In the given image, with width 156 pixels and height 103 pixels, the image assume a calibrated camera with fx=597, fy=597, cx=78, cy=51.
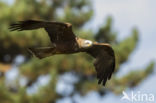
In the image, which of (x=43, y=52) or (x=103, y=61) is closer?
(x=43, y=52)

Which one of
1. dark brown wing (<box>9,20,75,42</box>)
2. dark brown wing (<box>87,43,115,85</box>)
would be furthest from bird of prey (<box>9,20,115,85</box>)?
dark brown wing (<box>87,43,115,85</box>)

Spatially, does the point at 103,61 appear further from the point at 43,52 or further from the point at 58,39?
the point at 43,52

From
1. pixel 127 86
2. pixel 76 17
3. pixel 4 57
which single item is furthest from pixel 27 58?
pixel 127 86

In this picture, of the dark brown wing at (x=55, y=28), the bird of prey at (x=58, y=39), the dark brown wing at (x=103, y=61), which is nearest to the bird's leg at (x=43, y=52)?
the bird of prey at (x=58, y=39)

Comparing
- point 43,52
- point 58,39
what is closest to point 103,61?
point 58,39

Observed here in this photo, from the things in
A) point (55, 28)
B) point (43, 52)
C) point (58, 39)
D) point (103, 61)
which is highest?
point (55, 28)

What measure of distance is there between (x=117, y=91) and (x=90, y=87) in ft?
3.14

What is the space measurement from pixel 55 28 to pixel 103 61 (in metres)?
1.37

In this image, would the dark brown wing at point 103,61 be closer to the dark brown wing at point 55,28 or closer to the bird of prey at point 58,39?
the bird of prey at point 58,39

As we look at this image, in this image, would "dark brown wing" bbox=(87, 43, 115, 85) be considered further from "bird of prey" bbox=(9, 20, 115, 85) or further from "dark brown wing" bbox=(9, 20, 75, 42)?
"dark brown wing" bbox=(9, 20, 75, 42)

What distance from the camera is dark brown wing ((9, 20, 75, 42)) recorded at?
9336 millimetres

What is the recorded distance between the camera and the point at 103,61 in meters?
10.5

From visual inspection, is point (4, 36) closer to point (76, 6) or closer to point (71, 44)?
point (76, 6)

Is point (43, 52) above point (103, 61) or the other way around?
above
